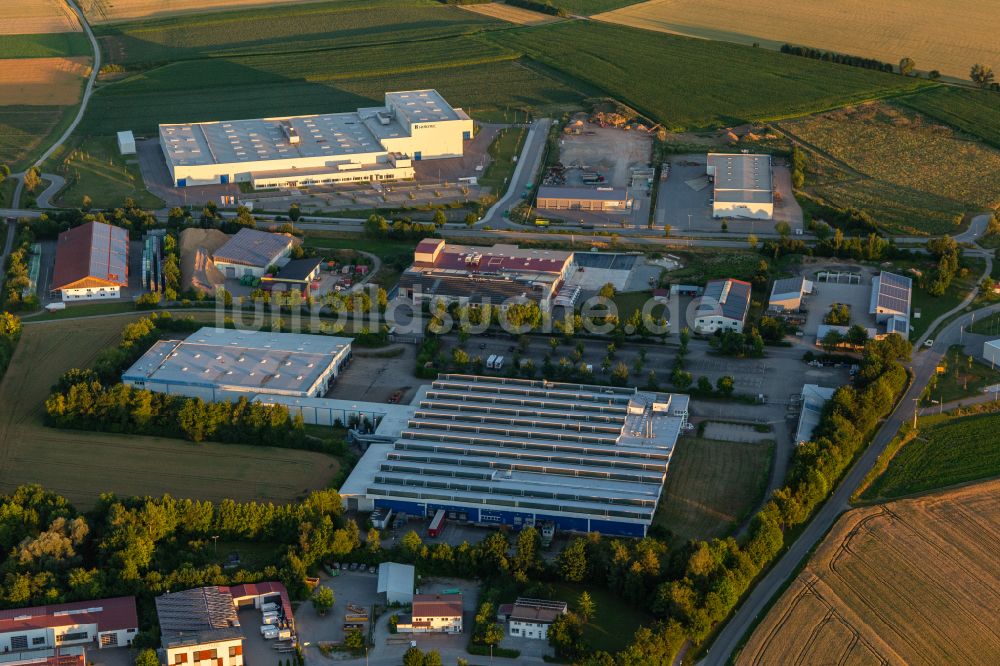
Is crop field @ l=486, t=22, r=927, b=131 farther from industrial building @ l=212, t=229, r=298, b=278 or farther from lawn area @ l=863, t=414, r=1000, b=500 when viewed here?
lawn area @ l=863, t=414, r=1000, b=500

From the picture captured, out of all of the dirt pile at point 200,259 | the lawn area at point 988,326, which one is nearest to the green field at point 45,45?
the dirt pile at point 200,259

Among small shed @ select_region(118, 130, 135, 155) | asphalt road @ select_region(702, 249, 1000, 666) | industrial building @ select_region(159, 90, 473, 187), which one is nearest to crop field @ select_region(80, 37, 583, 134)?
small shed @ select_region(118, 130, 135, 155)

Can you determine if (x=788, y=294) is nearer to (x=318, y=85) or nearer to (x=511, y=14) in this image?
(x=318, y=85)

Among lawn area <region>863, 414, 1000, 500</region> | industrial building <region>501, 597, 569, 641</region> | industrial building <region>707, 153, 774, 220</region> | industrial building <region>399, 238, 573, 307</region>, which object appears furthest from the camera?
industrial building <region>707, 153, 774, 220</region>

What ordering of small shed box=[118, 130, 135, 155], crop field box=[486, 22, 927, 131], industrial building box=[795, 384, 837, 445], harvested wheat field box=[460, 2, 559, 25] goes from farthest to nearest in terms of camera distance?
harvested wheat field box=[460, 2, 559, 25] → crop field box=[486, 22, 927, 131] → small shed box=[118, 130, 135, 155] → industrial building box=[795, 384, 837, 445]

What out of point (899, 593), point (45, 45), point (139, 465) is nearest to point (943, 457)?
point (899, 593)

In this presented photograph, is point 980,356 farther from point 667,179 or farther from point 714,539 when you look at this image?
point 667,179
